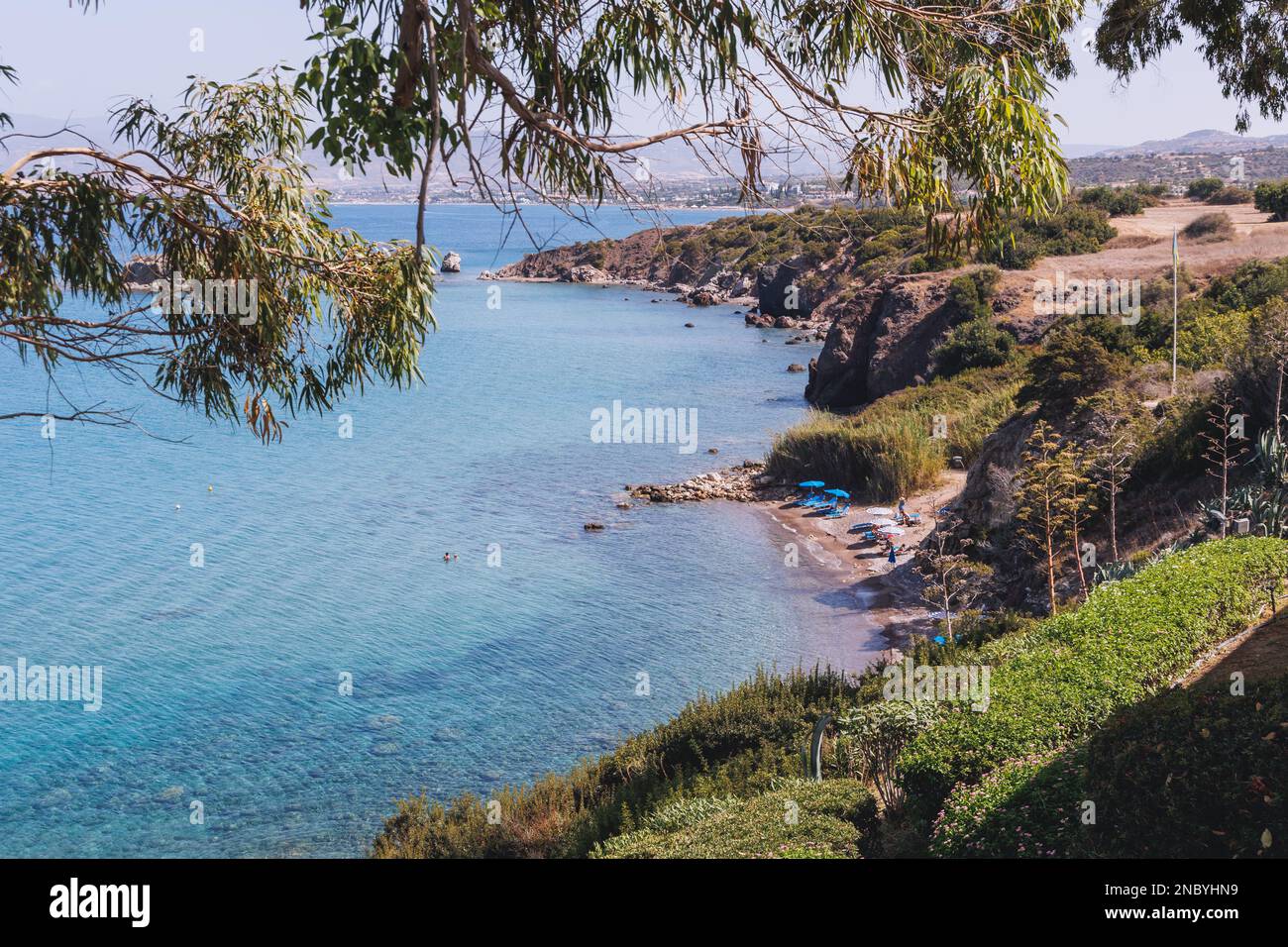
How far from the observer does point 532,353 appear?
203 feet

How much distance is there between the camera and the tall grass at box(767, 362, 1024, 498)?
1174 inches

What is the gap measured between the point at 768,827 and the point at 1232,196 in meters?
60.6

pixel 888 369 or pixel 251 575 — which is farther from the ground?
pixel 888 369

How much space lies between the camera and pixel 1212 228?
41219mm

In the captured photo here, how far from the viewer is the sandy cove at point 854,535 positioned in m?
22.3

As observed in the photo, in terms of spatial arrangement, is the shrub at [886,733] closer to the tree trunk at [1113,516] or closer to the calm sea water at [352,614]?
the calm sea water at [352,614]

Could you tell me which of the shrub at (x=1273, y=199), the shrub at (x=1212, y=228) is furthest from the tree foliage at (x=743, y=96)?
the shrub at (x=1273, y=199)

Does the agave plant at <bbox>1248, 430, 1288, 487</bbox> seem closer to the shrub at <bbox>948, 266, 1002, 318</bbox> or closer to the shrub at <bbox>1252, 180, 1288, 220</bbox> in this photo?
the shrub at <bbox>948, 266, 1002, 318</bbox>

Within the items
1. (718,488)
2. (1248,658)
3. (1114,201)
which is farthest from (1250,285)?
(1114,201)

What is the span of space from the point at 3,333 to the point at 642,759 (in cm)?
828

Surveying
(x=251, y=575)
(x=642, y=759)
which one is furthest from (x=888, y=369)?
(x=642, y=759)
